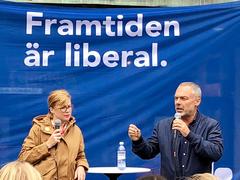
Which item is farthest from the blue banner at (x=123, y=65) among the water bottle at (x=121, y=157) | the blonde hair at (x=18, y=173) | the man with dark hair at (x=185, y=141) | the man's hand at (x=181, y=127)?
the blonde hair at (x=18, y=173)

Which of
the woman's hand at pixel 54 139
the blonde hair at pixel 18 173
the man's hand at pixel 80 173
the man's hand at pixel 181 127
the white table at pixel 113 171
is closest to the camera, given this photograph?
the blonde hair at pixel 18 173

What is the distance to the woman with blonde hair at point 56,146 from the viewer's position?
14.0 ft

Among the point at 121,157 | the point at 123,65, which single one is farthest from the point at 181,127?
the point at 123,65

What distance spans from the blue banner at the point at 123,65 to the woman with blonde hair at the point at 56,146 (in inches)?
28.6

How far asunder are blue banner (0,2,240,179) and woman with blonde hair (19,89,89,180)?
0.73 meters

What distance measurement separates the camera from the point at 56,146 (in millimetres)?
4324

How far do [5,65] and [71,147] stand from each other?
1193mm

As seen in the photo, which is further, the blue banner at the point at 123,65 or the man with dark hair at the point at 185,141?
the blue banner at the point at 123,65

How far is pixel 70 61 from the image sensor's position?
205 inches

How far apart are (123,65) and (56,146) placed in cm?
130

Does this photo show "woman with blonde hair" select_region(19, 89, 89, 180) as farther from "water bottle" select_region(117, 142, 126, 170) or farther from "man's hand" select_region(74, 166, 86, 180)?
"water bottle" select_region(117, 142, 126, 170)

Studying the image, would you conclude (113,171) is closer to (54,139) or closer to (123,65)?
(54,139)

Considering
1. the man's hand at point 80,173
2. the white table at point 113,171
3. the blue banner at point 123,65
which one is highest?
the blue banner at point 123,65

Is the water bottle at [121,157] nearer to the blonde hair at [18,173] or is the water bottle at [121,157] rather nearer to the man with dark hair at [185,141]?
the man with dark hair at [185,141]
